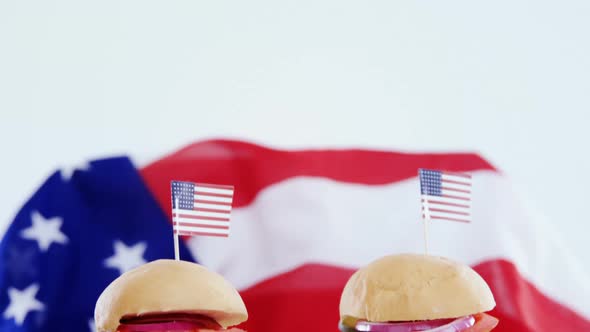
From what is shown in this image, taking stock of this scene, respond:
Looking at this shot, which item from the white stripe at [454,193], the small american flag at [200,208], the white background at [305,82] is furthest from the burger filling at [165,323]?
the white stripe at [454,193]

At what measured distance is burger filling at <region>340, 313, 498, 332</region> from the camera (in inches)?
110

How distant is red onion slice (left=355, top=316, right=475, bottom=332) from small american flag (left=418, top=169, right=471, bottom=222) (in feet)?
1.64

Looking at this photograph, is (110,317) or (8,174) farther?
(8,174)

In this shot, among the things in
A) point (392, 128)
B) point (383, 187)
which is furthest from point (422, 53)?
point (383, 187)

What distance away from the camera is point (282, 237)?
3.54 meters

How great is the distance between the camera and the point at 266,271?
3.52 m

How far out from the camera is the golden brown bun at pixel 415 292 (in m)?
2.78

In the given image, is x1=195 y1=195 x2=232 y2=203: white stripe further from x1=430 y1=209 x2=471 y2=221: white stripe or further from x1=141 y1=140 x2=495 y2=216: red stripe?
x1=430 y1=209 x2=471 y2=221: white stripe

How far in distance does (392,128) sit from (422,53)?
0.37 m

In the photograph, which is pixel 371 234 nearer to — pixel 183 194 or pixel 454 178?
pixel 454 178

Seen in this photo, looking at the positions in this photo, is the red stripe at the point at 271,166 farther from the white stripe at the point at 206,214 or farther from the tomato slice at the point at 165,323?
the tomato slice at the point at 165,323

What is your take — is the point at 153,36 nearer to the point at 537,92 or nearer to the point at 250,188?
the point at 250,188

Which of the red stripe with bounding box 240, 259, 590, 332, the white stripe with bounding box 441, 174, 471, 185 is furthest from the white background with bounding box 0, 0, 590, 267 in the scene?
the white stripe with bounding box 441, 174, 471, 185

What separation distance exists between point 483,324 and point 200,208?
3.49 feet
